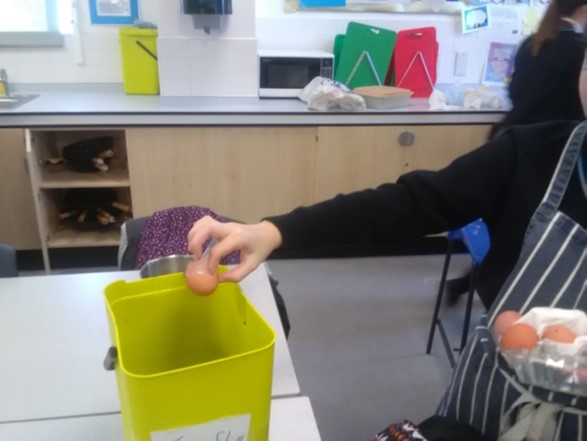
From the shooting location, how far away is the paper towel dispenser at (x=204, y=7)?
2635mm

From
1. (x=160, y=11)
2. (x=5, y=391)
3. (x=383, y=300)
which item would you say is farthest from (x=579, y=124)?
(x=160, y=11)

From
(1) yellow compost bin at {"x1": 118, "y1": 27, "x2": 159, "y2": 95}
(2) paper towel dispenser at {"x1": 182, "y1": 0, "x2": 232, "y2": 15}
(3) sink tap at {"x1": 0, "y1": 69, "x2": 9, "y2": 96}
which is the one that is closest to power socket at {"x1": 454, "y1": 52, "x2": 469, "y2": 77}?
(2) paper towel dispenser at {"x1": 182, "y1": 0, "x2": 232, "y2": 15}

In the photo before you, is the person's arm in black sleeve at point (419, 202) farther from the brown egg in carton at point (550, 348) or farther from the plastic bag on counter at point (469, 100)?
the plastic bag on counter at point (469, 100)

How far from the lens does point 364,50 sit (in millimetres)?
2984

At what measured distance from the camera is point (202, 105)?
→ 2.66 m

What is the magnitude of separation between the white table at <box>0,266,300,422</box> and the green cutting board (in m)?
1.91

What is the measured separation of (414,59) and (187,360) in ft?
8.39

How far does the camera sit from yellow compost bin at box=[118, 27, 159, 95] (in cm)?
282

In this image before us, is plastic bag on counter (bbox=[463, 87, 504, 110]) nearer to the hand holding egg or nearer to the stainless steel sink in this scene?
the stainless steel sink

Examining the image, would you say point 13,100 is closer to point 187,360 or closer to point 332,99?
point 332,99

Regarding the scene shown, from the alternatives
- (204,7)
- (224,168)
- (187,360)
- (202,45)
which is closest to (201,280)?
(187,360)

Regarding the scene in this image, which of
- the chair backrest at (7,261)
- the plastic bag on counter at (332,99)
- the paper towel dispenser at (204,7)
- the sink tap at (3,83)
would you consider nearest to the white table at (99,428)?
the chair backrest at (7,261)

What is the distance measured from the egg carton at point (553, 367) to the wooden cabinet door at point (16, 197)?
237 cm

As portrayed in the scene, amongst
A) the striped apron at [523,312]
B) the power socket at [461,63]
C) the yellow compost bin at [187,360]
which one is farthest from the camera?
the power socket at [461,63]
